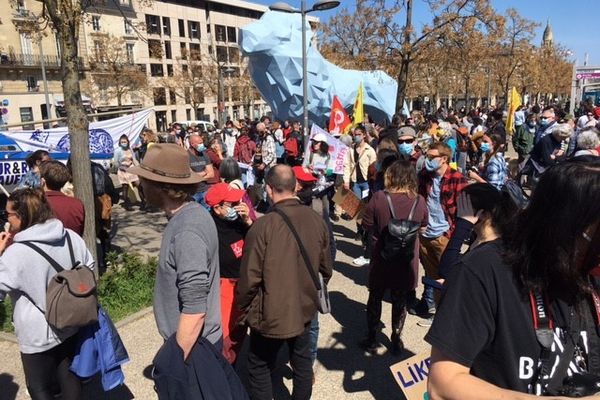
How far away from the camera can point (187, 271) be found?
7.36ft

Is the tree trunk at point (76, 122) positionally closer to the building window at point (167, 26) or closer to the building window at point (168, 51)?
the building window at point (168, 51)

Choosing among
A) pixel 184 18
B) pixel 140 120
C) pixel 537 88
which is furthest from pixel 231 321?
pixel 184 18

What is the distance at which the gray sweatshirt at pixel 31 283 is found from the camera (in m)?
2.66

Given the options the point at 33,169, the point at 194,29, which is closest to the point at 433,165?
the point at 33,169

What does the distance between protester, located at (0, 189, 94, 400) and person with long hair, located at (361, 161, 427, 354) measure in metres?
2.42

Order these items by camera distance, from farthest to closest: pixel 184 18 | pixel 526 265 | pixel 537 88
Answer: pixel 184 18
pixel 537 88
pixel 526 265

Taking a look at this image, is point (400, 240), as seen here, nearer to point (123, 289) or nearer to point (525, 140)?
point (123, 289)

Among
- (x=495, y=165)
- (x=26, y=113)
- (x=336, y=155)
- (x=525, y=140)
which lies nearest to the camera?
(x=495, y=165)

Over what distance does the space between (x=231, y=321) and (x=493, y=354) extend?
2373 mm

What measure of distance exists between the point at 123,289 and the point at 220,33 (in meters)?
61.8

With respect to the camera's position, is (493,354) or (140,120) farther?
(140,120)

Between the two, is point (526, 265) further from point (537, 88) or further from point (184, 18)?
point (184, 18)

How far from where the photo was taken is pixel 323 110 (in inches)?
834

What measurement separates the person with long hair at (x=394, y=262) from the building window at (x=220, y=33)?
6165 centimetres
